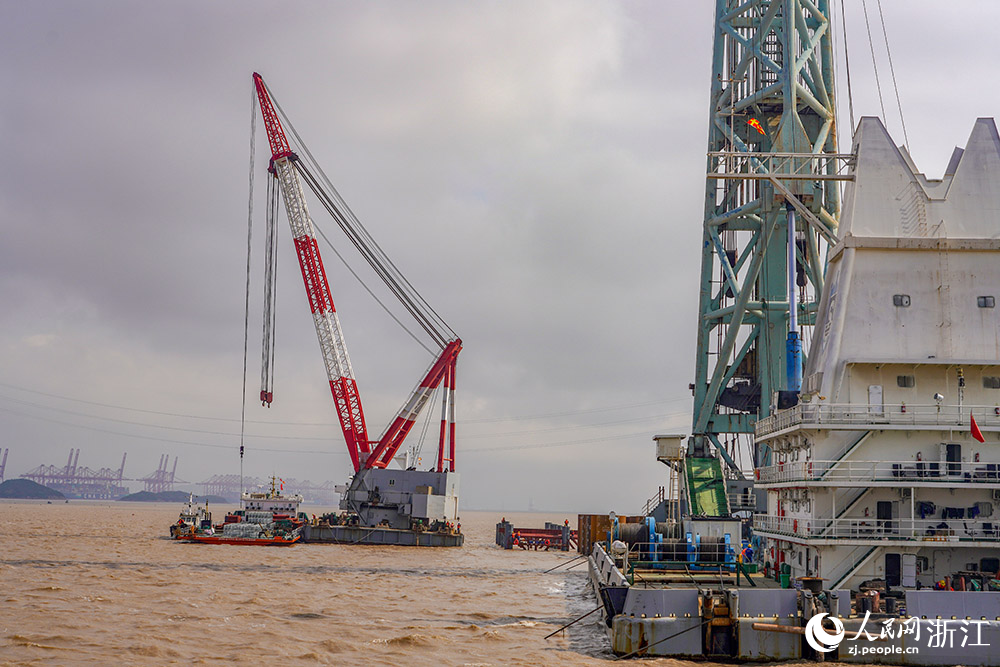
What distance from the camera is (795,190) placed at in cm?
6444

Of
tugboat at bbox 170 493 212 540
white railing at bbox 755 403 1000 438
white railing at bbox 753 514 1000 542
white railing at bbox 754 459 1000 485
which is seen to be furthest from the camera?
tugboat at bbox 170 493 212 540

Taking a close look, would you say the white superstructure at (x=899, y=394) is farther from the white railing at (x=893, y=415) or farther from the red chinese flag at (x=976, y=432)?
the red chinese flag at (x=976, y=432)

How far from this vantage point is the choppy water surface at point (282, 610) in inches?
1209

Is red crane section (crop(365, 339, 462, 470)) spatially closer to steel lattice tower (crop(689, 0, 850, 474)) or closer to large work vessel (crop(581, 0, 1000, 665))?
steel lattice tower (crop(689, 0, 850, 474))

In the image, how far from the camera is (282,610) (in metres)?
39.8

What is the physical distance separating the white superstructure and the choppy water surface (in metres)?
9.95

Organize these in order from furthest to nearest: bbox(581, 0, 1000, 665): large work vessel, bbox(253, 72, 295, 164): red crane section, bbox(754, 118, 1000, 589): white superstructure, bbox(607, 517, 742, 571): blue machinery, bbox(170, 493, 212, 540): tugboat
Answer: bbox(253, 72, 295, 164): red crane section → bbox(170, 493, 212, 540): tugboat → bbox(607, 517, 742, 571): blue machinery → bbox(754, 118, 1000, 589): white superstructure → bbox(581, 0, 1000, 665): large work vessel

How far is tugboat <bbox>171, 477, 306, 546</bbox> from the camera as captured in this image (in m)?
78.3

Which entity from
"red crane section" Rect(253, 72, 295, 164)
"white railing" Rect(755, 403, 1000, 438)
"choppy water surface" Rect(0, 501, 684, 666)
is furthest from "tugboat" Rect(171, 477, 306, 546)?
"white railing" Rect(755, 403, 1000, 438)

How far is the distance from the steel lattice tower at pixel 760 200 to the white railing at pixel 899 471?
97.0ft

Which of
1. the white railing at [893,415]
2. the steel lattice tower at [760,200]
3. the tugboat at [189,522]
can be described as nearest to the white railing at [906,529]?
the white railing at [893,415]

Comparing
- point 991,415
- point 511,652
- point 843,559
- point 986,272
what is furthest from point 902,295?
point 511,652

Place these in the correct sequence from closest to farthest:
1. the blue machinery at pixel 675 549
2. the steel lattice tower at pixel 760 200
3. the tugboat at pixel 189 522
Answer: the blue machinery at pixel 675 549, the steel lattice tower at pixel 760 200, the tugboat at pixel 189 522

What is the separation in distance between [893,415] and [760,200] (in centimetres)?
3491
